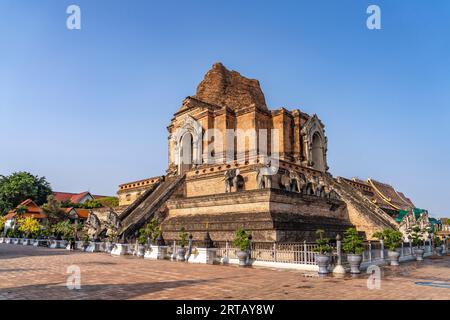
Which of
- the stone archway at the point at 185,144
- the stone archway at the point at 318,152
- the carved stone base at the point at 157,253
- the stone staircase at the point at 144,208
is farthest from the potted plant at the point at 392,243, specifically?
the stone archway at the point at 185,144

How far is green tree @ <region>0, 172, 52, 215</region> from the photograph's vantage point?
55.2 meters

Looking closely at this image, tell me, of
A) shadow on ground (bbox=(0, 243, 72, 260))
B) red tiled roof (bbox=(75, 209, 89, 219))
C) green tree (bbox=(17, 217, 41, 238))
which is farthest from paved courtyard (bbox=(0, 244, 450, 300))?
red tiled roof (bbox=(75, 209, 89, 219))

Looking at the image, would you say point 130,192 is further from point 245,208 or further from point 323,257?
point 323,257

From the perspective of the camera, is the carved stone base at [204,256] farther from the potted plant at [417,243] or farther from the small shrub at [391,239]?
the potted plant at [417,243]

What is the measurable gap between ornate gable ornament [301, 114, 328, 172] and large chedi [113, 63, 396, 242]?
97mm

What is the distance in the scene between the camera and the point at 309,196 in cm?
2266

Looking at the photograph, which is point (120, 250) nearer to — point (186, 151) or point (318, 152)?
point (186, 151)

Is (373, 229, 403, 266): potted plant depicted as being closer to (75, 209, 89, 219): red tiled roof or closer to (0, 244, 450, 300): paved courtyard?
(0, 244, 450, 300): paved courtyard

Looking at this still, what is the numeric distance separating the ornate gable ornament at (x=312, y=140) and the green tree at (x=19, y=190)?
43716mm

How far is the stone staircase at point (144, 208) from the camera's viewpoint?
23.8 m

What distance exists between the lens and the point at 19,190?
55500 mm

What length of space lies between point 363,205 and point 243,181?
28.8 ft
